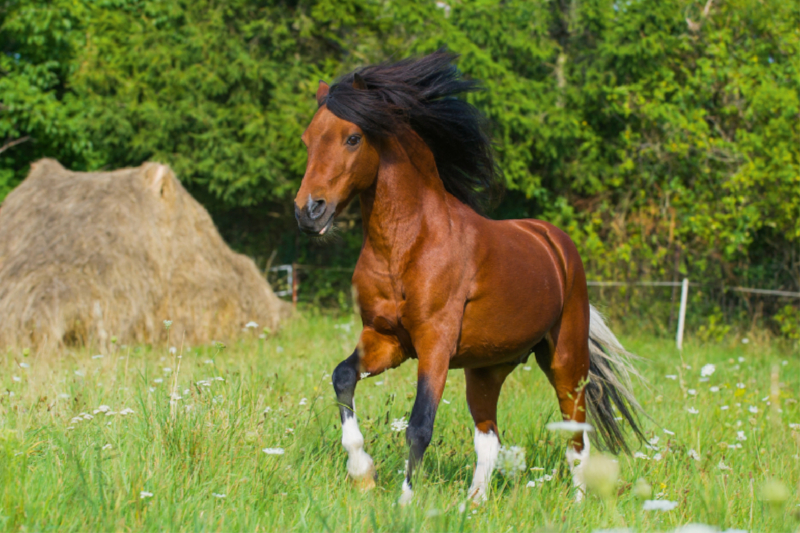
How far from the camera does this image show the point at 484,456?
4.27 m

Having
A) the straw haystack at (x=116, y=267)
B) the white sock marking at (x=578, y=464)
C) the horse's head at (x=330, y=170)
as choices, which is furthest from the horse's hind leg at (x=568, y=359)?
the straw haystack at (x=116, y=267)

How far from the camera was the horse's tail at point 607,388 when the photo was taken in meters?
4.98

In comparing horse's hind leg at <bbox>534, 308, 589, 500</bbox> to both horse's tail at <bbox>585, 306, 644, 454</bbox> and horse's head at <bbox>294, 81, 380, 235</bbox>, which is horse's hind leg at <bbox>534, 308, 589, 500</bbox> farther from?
horse's head at <bbox>294, 81, 380, 235</bbox>

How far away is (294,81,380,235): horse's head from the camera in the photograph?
333 cm

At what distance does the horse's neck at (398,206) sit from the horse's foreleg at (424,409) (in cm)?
55

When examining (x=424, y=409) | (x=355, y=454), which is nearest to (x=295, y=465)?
(x=355, y=454)

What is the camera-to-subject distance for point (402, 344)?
12.4 ft

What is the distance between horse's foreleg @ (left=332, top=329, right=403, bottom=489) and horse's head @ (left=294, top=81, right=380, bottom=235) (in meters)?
0.69

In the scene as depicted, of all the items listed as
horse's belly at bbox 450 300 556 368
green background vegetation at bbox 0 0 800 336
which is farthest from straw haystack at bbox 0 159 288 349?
horse's belly at bbox 450 300 556 368

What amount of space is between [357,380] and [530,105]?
1085 centimetres

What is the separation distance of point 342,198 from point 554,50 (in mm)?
13084

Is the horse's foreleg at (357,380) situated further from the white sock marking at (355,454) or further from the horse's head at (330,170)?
the horse's head at (330,170)

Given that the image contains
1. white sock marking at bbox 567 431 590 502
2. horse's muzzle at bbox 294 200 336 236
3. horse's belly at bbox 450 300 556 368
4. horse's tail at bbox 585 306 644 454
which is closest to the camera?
horse's muzzle at bbox 294 200 336 236

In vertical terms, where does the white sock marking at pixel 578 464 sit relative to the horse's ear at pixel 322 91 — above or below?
below
